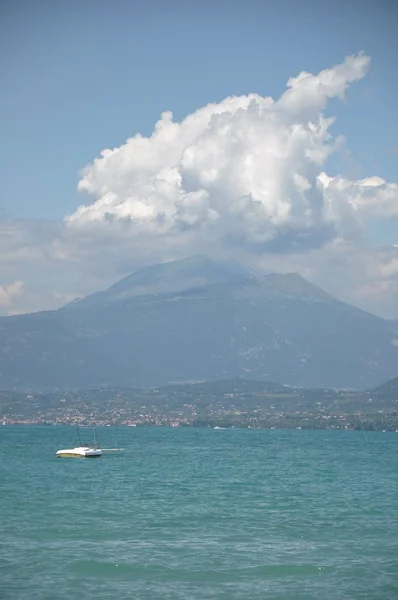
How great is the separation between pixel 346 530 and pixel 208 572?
59.0 ft

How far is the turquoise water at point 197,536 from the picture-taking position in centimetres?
4725

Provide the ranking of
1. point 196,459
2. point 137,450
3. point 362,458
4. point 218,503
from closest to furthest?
point 218,503, point 196,459, point 362,458, point 137,450

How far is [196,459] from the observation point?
14888cm

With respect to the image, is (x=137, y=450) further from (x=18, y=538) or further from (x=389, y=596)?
(x=389, y=596)

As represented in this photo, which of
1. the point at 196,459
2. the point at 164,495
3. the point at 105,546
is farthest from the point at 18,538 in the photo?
the point at 196,459

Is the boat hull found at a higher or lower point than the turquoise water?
higher

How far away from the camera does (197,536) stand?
60906 millimetres

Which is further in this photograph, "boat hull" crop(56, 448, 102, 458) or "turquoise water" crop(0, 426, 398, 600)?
"boat hull" crop(56, 448, 102, 458)

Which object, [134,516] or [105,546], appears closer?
[105,546]

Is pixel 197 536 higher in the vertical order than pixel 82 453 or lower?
lower

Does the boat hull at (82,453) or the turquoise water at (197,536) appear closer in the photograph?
the turquoise water at (197,536)

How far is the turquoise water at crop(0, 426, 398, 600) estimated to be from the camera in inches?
1860

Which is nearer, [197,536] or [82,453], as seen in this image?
[197,536]

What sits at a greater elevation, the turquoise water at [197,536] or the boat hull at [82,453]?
the boat hull at [82,453]
